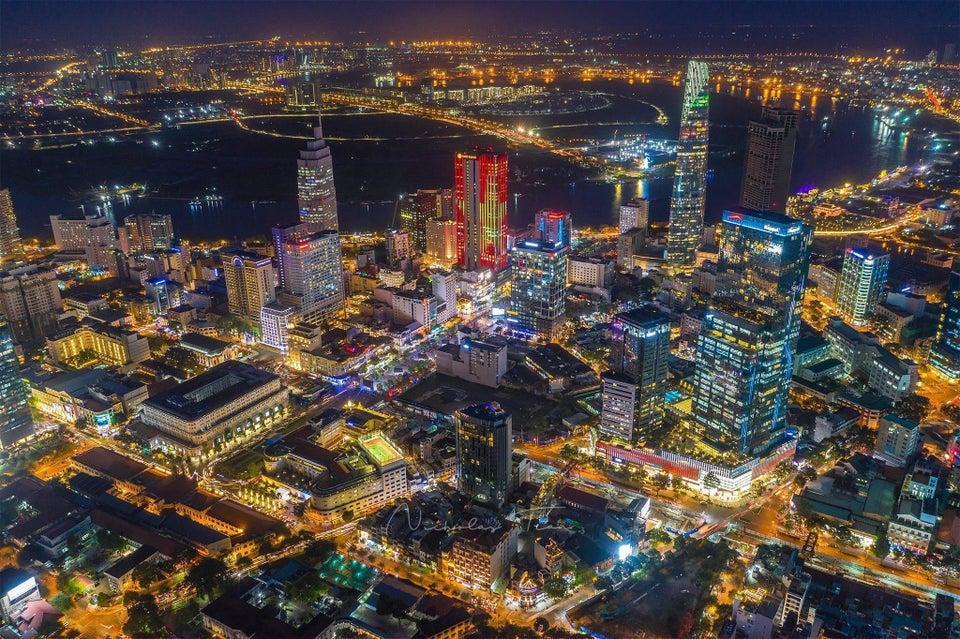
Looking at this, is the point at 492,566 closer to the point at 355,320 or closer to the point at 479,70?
the point at 355,320

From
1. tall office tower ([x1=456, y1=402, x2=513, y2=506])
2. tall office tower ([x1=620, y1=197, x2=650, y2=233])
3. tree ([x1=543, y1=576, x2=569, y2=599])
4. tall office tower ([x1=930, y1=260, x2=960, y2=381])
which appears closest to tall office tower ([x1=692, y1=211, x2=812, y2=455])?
tall office tower ([x1=456, y1=402, x2=513, y2=506])

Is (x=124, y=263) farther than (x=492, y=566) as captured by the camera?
Yes

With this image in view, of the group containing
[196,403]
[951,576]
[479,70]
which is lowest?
[951,576]

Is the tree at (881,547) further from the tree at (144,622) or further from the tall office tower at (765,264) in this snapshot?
the tree at (144,622)

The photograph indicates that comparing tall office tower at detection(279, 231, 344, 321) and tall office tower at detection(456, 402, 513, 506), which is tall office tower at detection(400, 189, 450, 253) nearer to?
tall office tower at detection(279, 231, 344, 321)

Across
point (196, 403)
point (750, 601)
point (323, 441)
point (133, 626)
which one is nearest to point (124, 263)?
point (196, 403)
